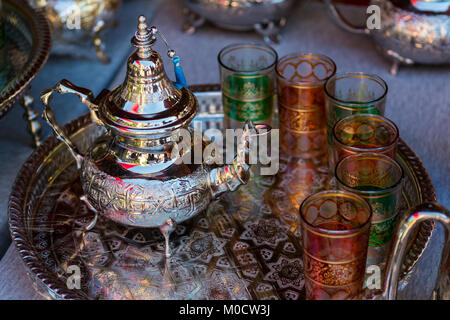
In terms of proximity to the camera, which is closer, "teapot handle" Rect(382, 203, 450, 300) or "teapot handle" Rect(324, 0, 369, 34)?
"teapot handle" Rect(382, 203, 450, 300)

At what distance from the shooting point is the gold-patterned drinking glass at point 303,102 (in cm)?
80

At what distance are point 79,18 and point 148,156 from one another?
653 mm

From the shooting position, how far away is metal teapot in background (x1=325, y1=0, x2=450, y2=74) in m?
1.06

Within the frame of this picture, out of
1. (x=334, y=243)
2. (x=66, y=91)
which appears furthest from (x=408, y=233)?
(x=66, y=91)

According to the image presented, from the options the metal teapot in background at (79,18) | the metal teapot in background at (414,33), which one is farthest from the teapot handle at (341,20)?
the metal teapot in background at (79,18)

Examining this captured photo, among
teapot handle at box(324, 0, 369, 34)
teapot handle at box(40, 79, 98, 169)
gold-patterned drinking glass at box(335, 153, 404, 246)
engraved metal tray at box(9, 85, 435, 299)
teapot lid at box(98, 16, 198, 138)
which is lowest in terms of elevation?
engraved metal tray at box(9, 85, 435, 299)

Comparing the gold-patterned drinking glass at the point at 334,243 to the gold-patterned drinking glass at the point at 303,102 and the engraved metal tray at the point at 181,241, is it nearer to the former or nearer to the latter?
the engraved metal tray at the point at 181,241

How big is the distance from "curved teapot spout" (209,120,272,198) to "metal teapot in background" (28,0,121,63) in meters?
0.65

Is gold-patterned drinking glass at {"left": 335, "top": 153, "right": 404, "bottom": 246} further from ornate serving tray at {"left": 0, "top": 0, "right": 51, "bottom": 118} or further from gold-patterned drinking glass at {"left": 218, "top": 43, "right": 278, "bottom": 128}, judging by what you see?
ornate serving tray at {"left": 0, "top": 0, "right": 51, "bottom": 118}

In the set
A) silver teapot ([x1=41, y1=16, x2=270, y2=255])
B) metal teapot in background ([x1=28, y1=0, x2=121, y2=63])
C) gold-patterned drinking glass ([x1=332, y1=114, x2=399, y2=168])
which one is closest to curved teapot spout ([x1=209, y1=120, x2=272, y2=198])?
silver teapot ([x1=41, y1=16, x2=270, y2=255])

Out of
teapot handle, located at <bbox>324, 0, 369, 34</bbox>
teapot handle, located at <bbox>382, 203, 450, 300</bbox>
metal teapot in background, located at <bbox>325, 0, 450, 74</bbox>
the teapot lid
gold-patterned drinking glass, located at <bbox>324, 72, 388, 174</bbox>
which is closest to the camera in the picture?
teapot handle, located at <bbox>382, 203, 450, 300</bbox>
